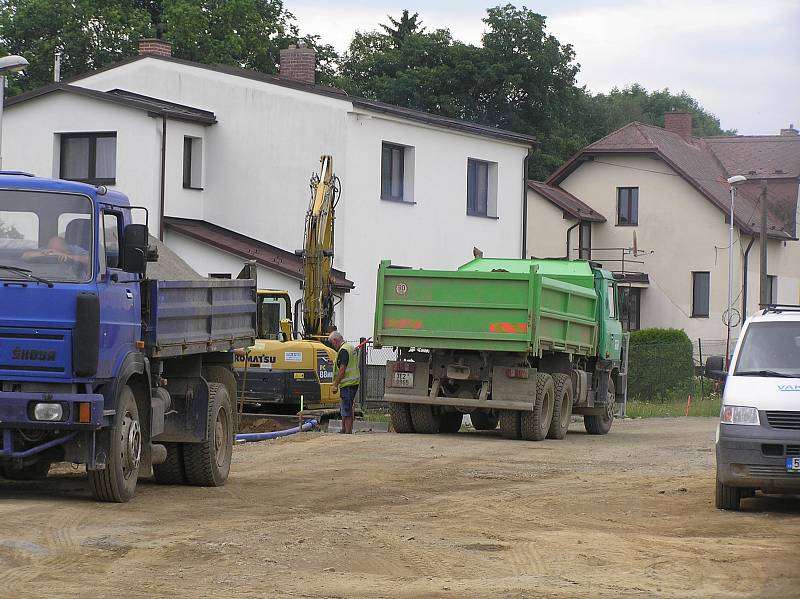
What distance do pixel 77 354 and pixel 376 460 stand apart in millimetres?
7430

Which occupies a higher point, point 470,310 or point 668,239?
point 668,239

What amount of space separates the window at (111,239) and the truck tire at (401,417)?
11.6 meters

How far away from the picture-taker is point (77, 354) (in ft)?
40.3

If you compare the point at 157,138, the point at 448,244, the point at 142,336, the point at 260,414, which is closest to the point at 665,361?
the point at 448,244

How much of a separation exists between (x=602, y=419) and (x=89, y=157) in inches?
653

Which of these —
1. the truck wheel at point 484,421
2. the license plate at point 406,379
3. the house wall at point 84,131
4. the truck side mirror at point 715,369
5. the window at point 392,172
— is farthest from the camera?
the window at point 392,172

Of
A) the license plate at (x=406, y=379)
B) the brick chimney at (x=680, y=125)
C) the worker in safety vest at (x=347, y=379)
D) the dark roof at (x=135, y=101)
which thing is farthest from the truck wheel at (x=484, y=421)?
the brick chimney at (x=680, y=125)

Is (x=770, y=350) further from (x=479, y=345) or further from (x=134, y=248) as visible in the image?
(x=479, y=345)

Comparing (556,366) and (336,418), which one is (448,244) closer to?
(336,418)

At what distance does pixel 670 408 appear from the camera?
130 ft

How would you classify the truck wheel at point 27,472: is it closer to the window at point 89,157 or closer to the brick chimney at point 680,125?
the window at point 89,157

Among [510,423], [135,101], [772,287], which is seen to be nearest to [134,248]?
[510,423]

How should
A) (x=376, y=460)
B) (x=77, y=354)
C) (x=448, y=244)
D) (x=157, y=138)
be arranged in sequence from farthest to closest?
(x=448, y=244), (x=157, y=138), (x=376, y=460), (x=77, y=354)

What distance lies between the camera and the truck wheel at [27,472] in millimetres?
13854
